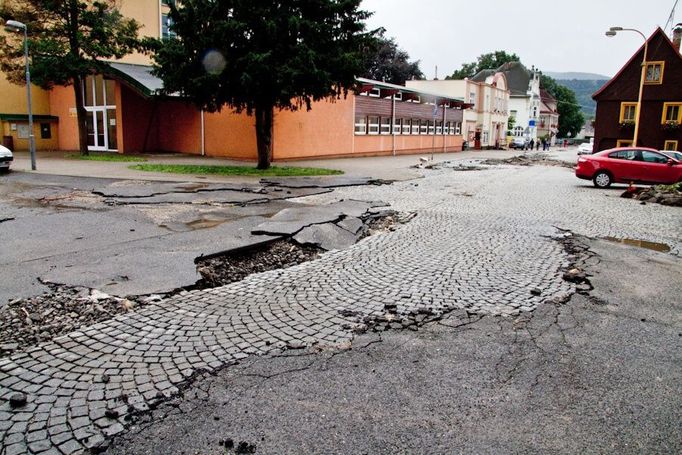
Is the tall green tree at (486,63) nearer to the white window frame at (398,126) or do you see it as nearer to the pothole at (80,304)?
the white window frame at (398,126)

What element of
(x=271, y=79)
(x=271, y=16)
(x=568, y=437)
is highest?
(x=271, y=16)

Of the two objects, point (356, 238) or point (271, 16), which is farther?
point (271, 16)

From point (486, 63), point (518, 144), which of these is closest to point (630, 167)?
point (518, 144)

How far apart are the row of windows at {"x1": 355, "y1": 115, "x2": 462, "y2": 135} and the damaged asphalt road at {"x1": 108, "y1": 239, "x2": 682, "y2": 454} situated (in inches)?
1280

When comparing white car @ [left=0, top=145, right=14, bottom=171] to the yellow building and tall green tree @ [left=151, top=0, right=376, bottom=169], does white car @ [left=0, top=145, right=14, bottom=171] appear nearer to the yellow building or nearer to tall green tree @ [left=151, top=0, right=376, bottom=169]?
tall green tree @ [left=151, top=0, right=376, bottom=169]

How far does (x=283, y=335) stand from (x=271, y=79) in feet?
51.4

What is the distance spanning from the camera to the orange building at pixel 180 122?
2941 cm

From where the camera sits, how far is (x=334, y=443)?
304cm

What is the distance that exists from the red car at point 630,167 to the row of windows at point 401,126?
1877 cm

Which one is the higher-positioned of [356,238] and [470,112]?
[470,112]

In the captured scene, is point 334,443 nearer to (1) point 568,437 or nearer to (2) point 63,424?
(1) point 568,437

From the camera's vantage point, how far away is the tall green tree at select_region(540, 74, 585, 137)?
116m

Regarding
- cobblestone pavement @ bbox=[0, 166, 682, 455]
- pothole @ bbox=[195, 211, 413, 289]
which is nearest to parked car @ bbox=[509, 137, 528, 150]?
cobblestone pavement @ bbox=[0, 166, 682, 455]

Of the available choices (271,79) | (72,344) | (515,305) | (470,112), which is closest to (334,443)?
(72,344)
